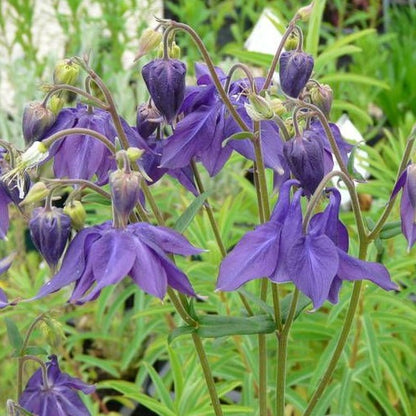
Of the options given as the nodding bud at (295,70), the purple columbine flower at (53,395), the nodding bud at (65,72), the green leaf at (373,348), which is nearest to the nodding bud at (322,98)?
the nodding bud at (295,70)

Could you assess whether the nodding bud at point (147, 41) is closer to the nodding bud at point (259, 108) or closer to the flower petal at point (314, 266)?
the nodding bud at point (259, 108)

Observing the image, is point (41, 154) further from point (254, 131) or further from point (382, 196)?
point (382, 196)

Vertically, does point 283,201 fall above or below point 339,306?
above

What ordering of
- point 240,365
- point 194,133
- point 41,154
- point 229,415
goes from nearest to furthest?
point 41,154 → point 194,133 → point 229,415 → point 240,365

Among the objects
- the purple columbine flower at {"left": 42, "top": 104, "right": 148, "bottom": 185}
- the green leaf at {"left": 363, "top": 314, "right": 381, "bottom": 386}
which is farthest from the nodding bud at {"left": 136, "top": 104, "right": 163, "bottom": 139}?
the green leaf at {"left": 363, "top": 314, "right": 381, "bottom": 386}

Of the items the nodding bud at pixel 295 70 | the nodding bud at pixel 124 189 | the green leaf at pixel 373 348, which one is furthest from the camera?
the green leaf at pixel 373 348

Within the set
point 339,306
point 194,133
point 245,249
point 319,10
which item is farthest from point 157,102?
point 319,10

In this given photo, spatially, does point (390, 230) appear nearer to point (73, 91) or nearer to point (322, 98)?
point (322, 98)
